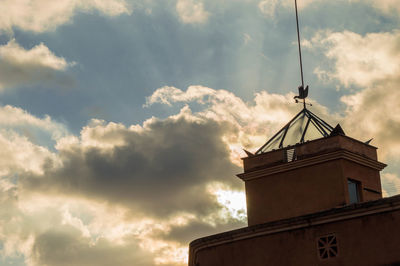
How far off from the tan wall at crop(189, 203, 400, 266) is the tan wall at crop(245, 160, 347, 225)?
4.00m

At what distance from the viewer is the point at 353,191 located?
87.6 feet

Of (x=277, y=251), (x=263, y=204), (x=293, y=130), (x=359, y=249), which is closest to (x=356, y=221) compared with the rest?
(x=359, y=249)

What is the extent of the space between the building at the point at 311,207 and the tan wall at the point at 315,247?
3 cm

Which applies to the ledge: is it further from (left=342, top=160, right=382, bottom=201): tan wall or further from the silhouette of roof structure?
the silhouette of roof structure

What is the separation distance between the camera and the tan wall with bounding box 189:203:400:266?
2012 centimetres

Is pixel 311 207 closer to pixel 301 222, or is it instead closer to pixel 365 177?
pixel 365 177

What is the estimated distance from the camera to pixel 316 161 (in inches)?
1057

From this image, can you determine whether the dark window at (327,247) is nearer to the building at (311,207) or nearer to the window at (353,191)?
the building at (311,207)

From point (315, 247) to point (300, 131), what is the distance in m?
8.46

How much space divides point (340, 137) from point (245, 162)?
4.62m

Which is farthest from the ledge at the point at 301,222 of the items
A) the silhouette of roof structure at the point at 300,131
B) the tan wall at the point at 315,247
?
the silhouette of roof structure at the point at 300,131

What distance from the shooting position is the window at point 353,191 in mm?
26422

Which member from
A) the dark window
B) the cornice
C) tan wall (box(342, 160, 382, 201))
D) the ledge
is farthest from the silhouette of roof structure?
the dark window

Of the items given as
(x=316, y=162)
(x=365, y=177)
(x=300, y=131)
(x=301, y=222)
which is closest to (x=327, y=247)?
(x=301, y=222)
